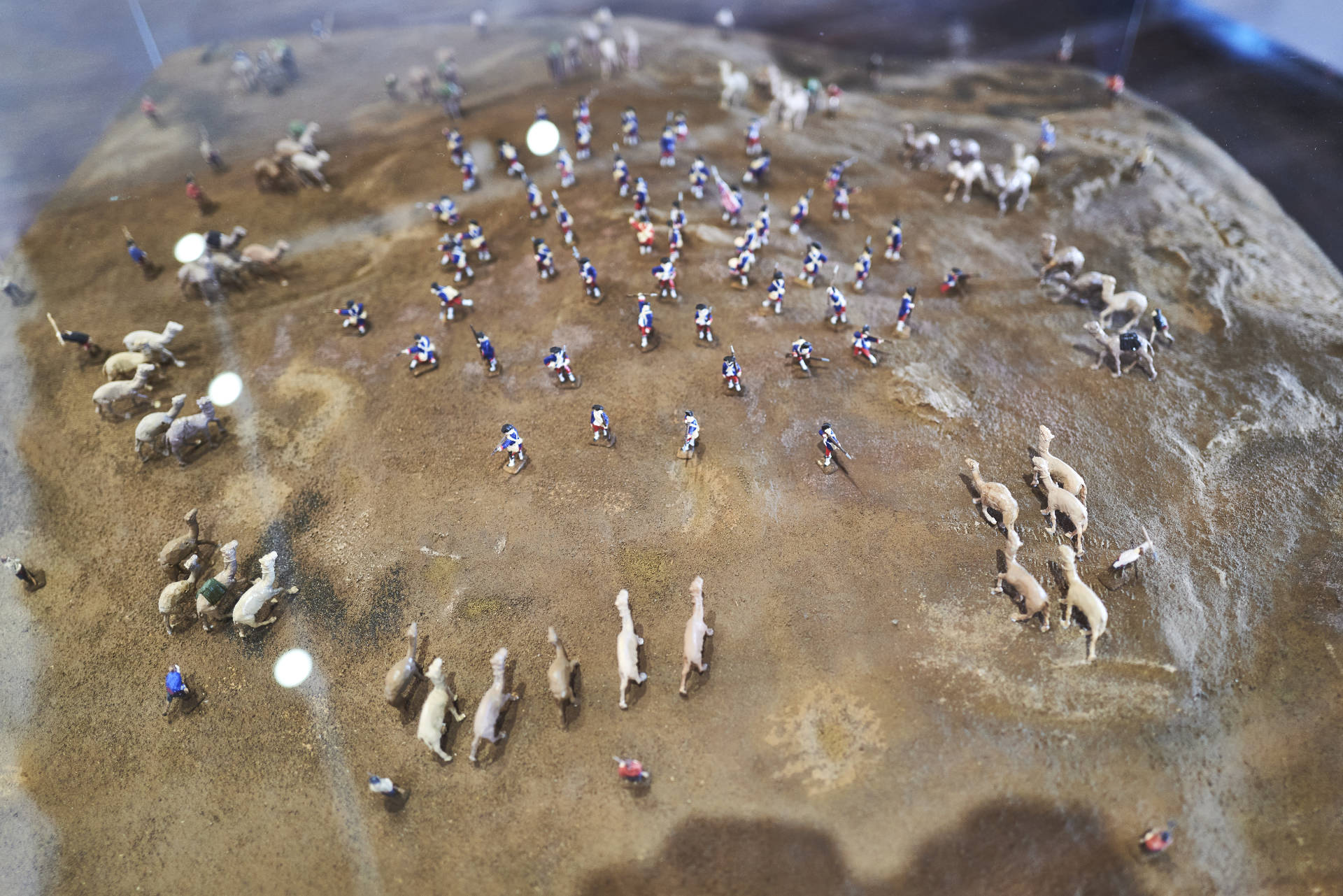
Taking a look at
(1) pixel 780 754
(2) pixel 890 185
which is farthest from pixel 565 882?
(2) pixel 890 185

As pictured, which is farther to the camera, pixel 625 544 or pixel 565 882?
pixel 625 544

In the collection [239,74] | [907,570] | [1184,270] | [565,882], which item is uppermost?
[239,74]

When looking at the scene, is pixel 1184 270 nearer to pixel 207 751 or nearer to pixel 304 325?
pixel 304 325

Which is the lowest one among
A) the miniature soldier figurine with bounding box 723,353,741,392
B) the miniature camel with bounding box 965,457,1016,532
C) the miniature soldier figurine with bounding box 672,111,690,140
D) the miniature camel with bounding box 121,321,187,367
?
the miniature camel with bounding box 965,457,1016,532

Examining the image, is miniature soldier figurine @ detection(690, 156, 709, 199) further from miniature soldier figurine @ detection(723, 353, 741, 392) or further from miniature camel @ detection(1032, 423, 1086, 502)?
miniature camel @ detection(1032, 423, 1086, 502)

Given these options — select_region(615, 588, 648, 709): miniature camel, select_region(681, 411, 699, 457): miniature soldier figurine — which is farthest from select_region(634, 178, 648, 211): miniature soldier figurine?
select_region(615, 588, 648, 709): miniature camel

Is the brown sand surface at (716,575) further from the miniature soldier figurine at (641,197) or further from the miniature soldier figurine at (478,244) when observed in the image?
the miniature soldier figurine at (641,197)
